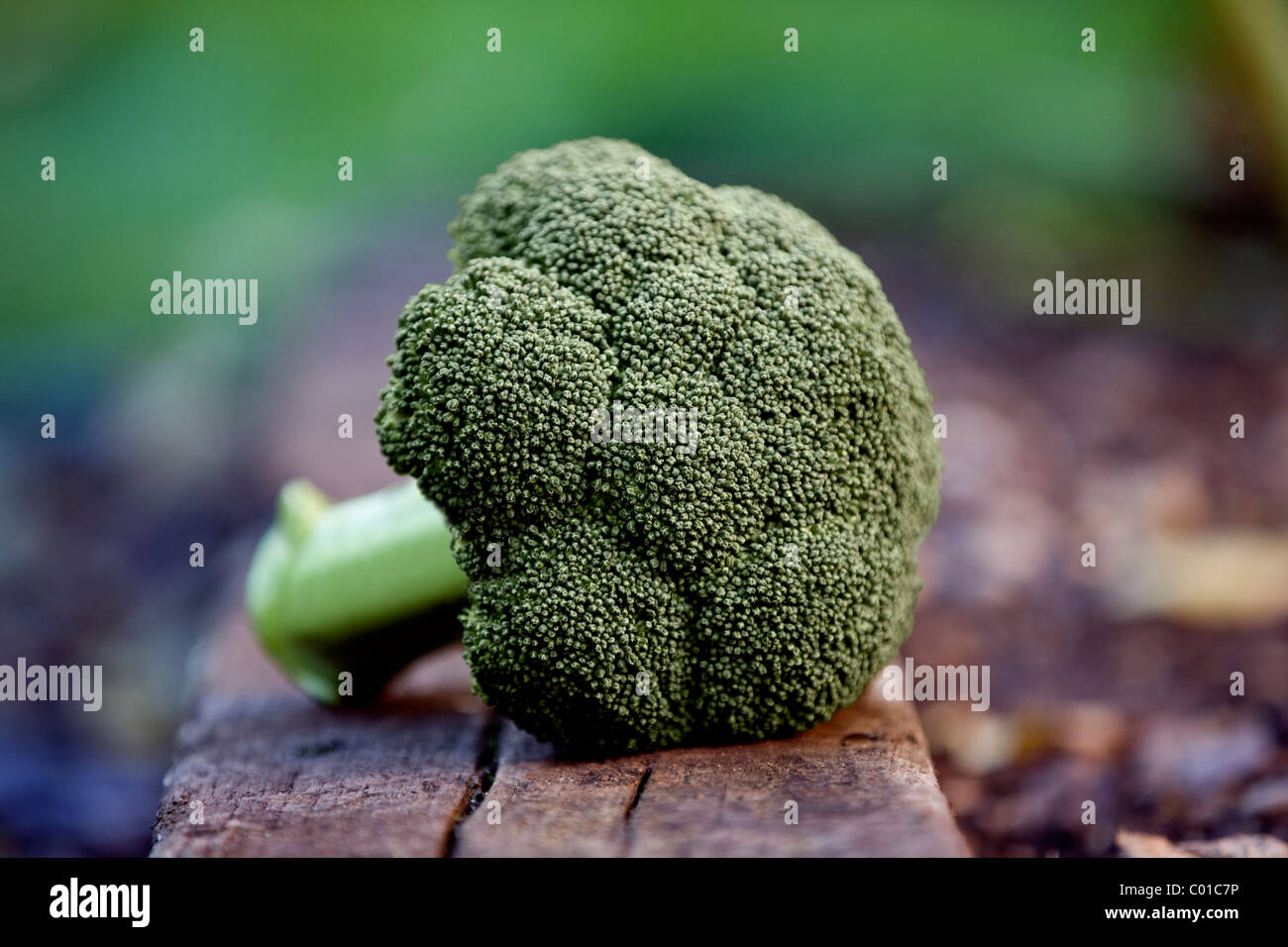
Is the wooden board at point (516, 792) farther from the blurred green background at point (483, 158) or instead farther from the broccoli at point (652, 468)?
the blurred green background at point (483, 158)

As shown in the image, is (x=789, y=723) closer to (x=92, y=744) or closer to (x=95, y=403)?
(x=92, y=744)

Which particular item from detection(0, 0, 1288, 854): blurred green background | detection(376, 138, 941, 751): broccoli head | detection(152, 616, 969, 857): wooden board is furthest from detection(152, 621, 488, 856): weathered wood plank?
detection(0, 0, 1288, 854): blurred green background

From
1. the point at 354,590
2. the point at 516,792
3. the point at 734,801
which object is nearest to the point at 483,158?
the point at 354,590

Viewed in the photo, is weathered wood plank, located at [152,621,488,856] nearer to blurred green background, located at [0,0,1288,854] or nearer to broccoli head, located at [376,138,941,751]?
broccoli head, located at [376,138,941,751]

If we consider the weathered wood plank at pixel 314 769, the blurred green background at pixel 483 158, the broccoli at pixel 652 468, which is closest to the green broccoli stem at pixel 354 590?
the weathered wood plank at pixel 314 769
